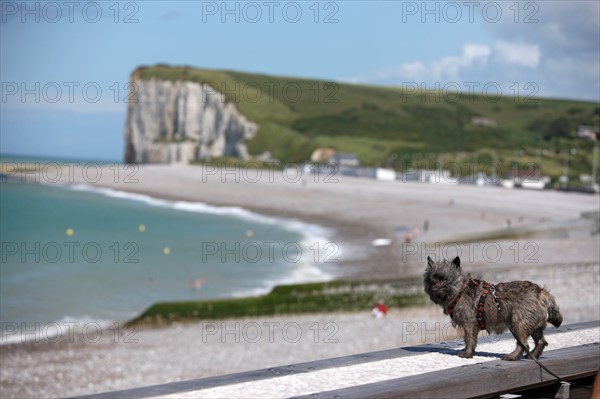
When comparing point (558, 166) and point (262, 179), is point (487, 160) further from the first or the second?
point (262, 179)

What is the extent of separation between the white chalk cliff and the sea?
72.1 metres

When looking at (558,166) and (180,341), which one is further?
(558,166)

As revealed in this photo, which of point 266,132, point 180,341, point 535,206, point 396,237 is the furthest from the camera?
point 266,132

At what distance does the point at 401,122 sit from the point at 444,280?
135 metres

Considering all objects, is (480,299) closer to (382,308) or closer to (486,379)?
(486,379)

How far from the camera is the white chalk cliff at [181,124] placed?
5369 inches

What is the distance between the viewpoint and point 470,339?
21.3 feet

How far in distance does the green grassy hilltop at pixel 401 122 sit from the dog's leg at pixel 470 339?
82.1 metres

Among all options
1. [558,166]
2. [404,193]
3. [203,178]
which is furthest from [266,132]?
[404,193]

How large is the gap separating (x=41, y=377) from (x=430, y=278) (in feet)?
32.1

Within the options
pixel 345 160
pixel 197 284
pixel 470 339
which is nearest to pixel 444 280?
pixel 470 339

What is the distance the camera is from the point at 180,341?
56.6ft

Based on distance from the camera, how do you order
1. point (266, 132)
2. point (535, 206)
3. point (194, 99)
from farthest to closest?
point (194, 99) < point (266, 132) < point (535, 206)

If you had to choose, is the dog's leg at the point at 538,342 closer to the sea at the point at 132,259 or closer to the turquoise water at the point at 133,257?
the sea at the point at 132,259
